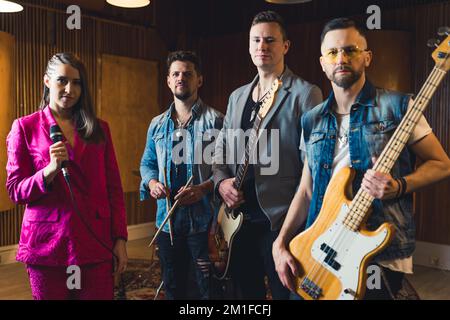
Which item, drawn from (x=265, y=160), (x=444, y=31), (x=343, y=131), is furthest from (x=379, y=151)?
(x=265, y=160)

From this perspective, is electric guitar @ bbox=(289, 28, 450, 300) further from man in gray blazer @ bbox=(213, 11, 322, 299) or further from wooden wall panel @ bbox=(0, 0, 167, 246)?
wooden wall panel @ bbox=(0, 0, 167, 246)

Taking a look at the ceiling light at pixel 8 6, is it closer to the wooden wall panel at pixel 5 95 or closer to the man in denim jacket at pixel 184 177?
the wooden wall panel at pixel 5 95

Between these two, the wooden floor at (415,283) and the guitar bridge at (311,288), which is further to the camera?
the wooden floor at (415,283)

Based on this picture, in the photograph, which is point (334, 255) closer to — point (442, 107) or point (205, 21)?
point (442, 107)

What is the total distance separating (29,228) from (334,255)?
4.03 ft

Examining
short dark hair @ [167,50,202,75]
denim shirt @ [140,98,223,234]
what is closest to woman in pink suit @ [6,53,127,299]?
denim shirt @ [140,98,223,234]

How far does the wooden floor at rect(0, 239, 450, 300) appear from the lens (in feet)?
13.7

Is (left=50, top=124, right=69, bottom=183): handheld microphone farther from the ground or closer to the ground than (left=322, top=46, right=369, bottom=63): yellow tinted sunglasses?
closer to the ground

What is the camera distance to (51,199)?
209 centimetres

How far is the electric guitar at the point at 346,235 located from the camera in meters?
1.70

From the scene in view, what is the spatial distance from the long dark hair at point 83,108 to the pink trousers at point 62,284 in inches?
21.9

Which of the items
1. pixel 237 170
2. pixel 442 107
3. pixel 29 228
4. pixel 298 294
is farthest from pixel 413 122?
pixel 442 107

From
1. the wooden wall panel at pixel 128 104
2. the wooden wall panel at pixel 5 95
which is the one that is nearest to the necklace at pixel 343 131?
the wooden wall panel at pixel 5 95
